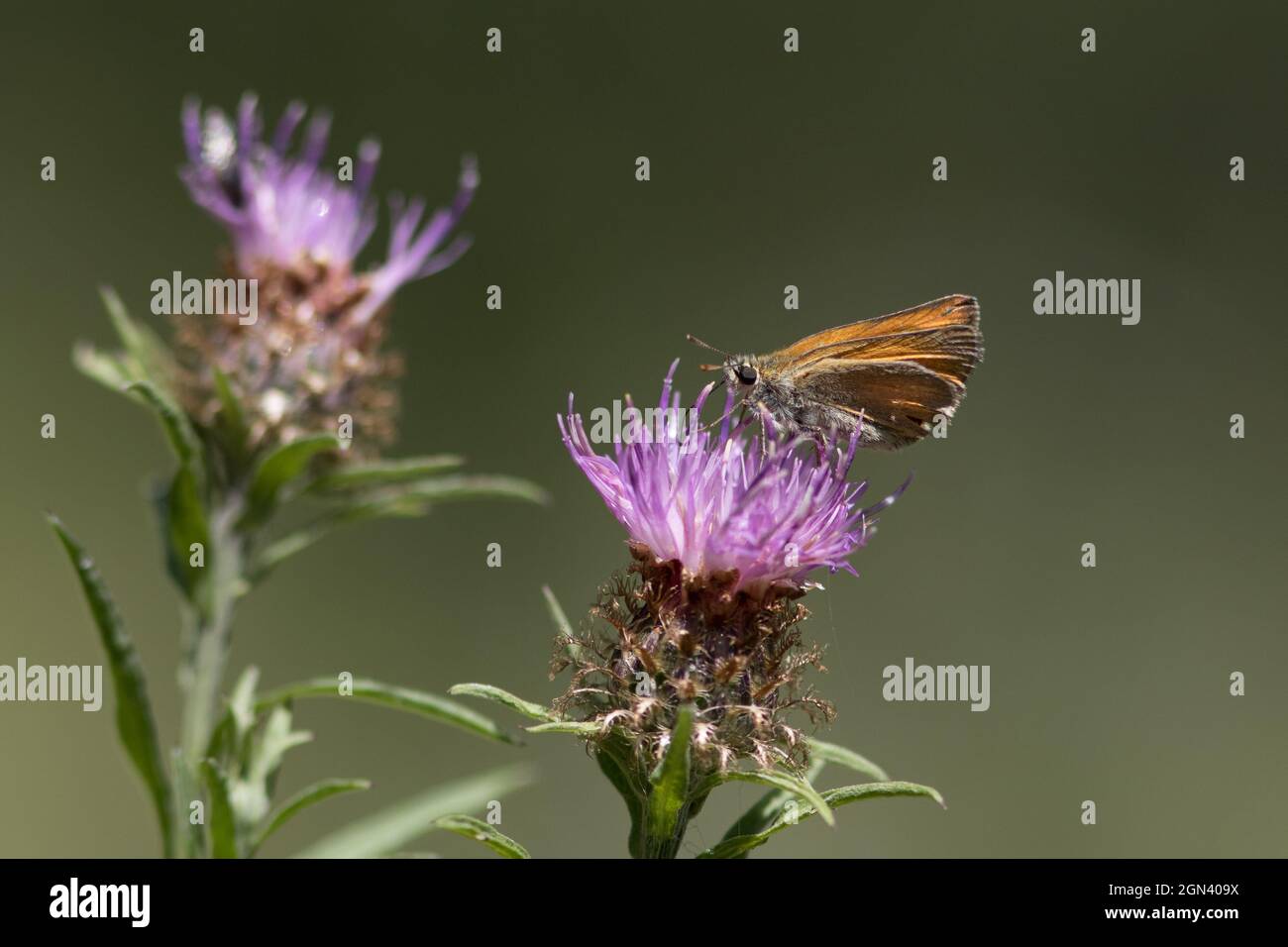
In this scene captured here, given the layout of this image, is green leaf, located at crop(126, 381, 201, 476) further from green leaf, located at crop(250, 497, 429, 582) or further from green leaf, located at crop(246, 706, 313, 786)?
green leaf, located at crop(246, 706, 313, 786)

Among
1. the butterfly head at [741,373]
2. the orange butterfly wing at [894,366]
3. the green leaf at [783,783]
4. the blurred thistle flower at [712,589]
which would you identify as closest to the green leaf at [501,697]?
the blurred thistle flower at [712,589]

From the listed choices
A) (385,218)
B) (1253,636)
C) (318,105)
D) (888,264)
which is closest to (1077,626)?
(1253,636)

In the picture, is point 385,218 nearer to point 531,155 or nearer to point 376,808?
point 531,155

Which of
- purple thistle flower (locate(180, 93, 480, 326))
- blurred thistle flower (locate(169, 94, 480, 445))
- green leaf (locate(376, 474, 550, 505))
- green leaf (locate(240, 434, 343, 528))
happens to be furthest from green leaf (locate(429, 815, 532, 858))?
purple thistle flower (locate(180, 93, 480, 326))

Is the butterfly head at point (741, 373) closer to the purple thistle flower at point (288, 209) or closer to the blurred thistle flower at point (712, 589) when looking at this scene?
the blurred thistle flower at point (712, 589)

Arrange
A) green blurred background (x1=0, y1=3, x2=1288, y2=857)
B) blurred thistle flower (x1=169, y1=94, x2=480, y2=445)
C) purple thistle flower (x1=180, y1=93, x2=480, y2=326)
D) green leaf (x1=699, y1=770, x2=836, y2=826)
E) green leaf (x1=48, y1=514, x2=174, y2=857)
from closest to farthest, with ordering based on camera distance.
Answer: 1. green leaf (x1=699, y1=770, x2=836, y2=826)
2. green leaf (x1=48, y1=514, x2=174, y2=857)
3. blurred thistle flower (x1=169, y1=94, x2=480, y2=445)
4. purple thistle flower (x1=180, y1=93, x2=480, y2=326)
5. green blurred background (x1=0, y1=3, x2=1288, y2=857)
